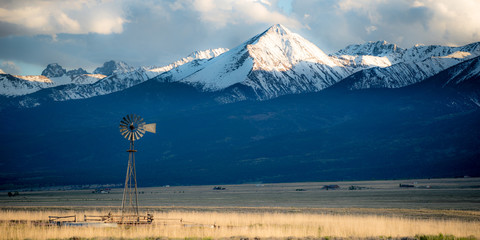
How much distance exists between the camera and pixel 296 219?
45688 mm

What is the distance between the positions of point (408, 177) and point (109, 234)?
160251 millimetres

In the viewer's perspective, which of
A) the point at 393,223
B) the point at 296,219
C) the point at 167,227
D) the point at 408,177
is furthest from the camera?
the point at 408,177

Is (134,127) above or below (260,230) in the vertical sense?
above

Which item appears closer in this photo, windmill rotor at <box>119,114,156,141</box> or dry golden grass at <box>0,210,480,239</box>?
dry golden grass at <box>0,210,480,239</box>

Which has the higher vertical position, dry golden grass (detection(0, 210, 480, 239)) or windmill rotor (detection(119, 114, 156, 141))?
windmill rotor (detection(119, 114, 156, 141))

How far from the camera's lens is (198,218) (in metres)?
47.0

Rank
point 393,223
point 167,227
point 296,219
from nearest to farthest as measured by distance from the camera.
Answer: point 167,227, point 393,223, point 296,219

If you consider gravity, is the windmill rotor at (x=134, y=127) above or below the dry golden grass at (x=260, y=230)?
above

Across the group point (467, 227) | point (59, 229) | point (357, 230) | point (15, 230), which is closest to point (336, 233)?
point (357, 230)

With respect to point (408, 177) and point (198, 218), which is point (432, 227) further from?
point (408, 177)

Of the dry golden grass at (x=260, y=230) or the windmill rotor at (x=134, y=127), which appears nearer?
the dry golden grass at (x=260, y=230)

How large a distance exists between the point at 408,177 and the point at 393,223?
147 metres

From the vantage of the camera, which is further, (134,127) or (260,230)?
(134,127)

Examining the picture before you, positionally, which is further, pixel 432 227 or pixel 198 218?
pixel 198 218
